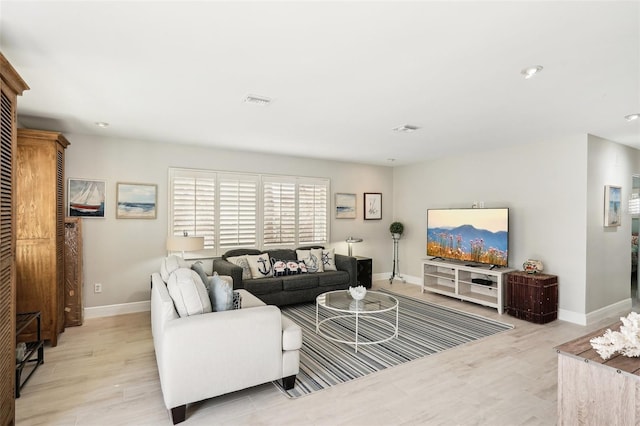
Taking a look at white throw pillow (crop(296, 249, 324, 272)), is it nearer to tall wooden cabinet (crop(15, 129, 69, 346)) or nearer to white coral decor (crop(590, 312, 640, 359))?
tall wooden cabinet (crop(15, 129, 69, 346))

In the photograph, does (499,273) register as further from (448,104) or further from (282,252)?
(282,252)

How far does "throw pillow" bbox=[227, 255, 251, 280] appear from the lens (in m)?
4.86

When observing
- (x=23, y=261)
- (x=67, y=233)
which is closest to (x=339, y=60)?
(x=23, y=261)

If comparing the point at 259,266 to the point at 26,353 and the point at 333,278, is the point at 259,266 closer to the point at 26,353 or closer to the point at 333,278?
the point at 333,278

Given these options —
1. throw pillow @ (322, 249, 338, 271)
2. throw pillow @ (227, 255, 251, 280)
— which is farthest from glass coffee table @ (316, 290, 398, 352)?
throw pillow @ (227, 255, 251, 280)

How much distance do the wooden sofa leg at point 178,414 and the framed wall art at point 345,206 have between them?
4.65 meters

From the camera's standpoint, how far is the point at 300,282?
502 cm

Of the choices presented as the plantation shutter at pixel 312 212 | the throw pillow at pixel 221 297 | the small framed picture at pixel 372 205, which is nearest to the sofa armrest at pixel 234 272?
the plantation shutter at pixel 312 212

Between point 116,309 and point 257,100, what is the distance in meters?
3.68

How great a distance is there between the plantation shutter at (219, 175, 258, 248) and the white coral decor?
460cm

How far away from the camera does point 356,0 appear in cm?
167

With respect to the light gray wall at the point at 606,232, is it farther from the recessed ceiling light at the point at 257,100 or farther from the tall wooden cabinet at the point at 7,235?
the tall wooden cabinet at the point at 7,235

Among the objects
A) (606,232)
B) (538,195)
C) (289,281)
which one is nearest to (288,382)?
(289,281)

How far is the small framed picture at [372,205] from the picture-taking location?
6.89 metres
